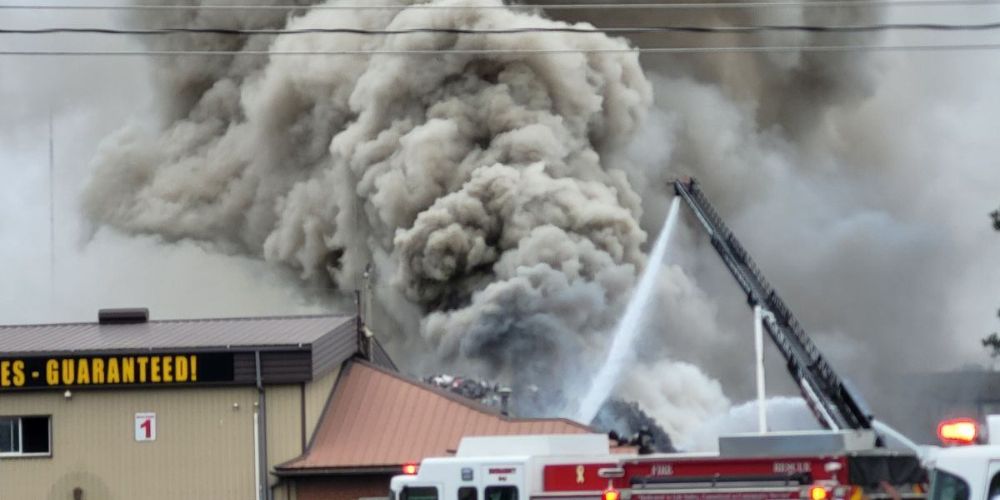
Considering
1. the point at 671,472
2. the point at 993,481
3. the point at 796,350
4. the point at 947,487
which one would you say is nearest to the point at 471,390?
the point at 796,350

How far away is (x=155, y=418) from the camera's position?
26375 mm

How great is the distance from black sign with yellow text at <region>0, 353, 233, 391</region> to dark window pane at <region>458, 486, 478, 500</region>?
895 cm

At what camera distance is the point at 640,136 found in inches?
2055

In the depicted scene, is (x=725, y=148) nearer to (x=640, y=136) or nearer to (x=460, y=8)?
(x=640, y=136)

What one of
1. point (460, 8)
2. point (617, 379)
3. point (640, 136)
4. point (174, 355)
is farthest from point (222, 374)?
point (640, 136)

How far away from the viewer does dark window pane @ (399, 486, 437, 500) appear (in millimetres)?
18281

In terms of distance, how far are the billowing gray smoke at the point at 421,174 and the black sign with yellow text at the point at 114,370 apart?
1703 centimetres

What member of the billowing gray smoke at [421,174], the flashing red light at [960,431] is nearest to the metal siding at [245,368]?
the flashing red light at [960,431]

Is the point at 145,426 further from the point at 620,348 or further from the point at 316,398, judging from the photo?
the point at 620,348

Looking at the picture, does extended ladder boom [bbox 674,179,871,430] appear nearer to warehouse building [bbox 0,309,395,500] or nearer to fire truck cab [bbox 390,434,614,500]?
fire truck cab [bbox 390,434,614,500]

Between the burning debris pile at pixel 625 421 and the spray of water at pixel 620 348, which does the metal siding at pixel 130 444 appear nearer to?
the burning debris pile at pixel 625 421

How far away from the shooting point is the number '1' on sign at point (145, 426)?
86.5 feet

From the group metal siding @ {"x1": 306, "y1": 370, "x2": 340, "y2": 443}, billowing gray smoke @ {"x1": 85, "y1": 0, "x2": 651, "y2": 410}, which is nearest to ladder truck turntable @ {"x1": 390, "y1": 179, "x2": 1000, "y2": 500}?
metal siding @ {"x1": 306, "y1": 370, "x2": 340, "y2": 443}

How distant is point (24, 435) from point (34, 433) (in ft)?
0.53
